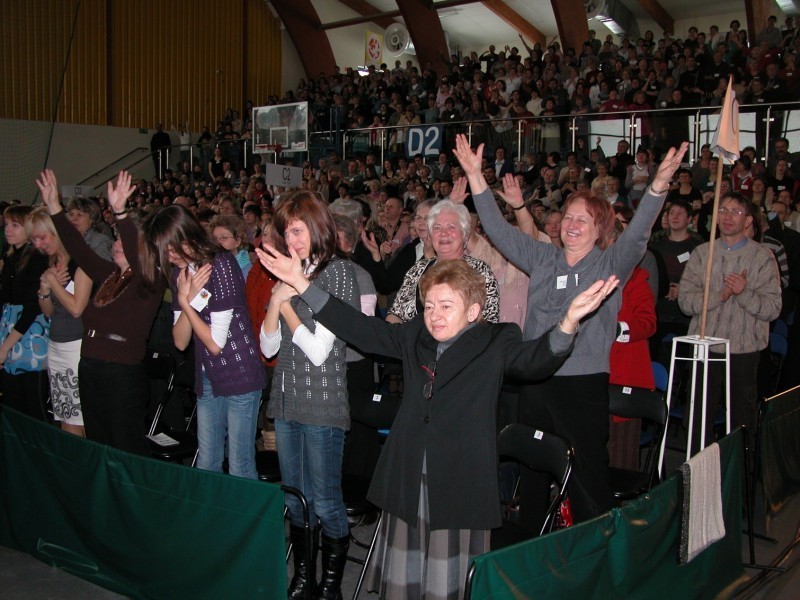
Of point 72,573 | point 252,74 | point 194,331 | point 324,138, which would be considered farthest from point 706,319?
point 252,74

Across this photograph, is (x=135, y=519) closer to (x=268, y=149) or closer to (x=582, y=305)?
(x=582, y=305)

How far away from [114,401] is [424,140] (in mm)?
9828

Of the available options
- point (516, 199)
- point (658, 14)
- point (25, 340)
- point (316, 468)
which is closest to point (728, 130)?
point (516, 199)

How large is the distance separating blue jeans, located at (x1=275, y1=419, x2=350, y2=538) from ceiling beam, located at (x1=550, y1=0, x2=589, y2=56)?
15.0 metres

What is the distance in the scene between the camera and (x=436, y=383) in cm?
248

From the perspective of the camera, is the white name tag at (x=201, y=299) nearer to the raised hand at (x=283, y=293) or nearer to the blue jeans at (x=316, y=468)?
the raised hand at (x=283, y=293)

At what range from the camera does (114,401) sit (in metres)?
3.52

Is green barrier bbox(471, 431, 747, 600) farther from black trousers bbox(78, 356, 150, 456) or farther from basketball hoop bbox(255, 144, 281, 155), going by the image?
basketball hoop bbox(255, 144, 281, 155)

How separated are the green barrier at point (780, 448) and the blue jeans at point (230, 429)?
2.53 m

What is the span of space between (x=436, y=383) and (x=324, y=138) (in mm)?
13078

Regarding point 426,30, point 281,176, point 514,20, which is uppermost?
point 514,20

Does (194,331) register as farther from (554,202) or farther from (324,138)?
(324,138)

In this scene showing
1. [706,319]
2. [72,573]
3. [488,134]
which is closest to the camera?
[72,573]

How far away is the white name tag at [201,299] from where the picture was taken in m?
3.11
